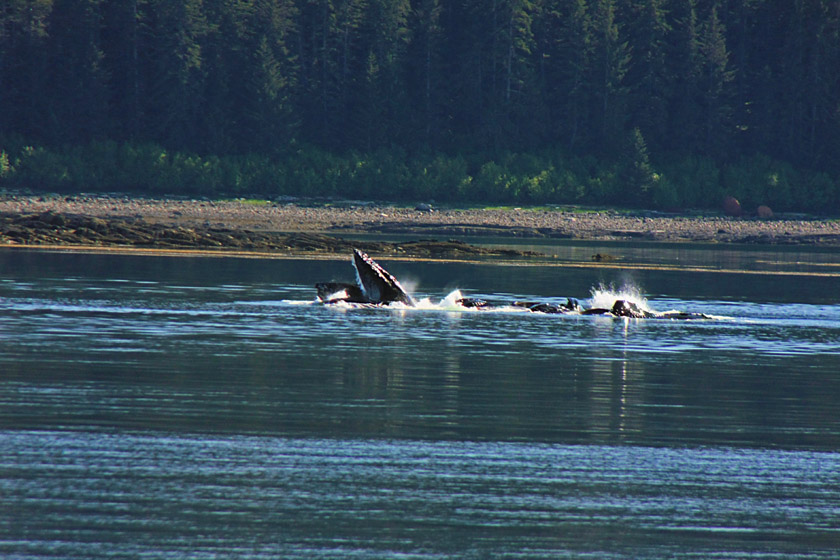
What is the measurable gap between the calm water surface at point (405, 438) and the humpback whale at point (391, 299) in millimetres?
3483

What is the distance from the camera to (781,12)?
5182 inches

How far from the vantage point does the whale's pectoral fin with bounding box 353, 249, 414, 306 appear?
112 ft

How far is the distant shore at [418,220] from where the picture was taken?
8762 cm

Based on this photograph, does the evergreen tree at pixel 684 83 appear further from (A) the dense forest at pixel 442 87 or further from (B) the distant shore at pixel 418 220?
(B) the distant shore at pixel 418 220

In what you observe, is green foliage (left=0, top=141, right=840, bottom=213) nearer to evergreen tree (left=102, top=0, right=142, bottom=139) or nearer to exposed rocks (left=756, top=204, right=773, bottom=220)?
exposed rocks (left=756, top=204, right=773, bottom=220)

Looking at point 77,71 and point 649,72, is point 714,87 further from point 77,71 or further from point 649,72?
point 77,71

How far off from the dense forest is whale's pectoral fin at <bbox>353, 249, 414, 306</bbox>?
80.6 meters

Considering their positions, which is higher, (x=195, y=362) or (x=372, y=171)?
(x=372, y=171)

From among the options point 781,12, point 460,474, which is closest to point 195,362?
point 460,474

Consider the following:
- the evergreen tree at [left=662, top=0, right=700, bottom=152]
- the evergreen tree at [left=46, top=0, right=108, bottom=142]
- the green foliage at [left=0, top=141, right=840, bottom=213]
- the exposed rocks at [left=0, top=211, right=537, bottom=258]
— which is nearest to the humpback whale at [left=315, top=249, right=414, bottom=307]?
the exposed rocks at [left=0, top=211, right=537, bottom=258]

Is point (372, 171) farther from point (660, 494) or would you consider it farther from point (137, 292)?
point (660, 494)

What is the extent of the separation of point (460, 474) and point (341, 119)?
114734 mm

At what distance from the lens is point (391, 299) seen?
116 feet

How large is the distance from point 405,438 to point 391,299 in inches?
819
